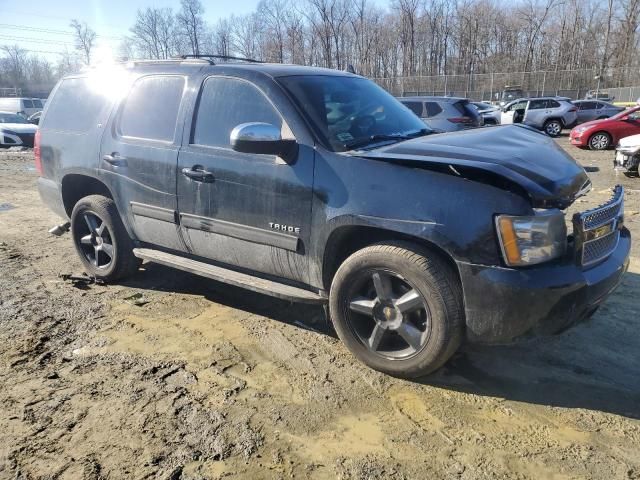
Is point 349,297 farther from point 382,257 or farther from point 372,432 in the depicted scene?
point 372,432

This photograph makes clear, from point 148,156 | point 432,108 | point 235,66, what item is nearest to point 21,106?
point 432,108

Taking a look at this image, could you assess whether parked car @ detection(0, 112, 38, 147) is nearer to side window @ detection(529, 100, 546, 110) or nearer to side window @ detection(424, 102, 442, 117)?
side window @ detection(424, 102, 442, 117)

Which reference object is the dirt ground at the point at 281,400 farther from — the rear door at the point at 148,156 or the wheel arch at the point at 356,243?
the rear door at the point at 148,156

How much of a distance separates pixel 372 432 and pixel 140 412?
132 centimetres

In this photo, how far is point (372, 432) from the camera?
2666mm

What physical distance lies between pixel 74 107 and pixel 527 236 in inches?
170

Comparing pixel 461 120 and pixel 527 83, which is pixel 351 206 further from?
pixel 527 83

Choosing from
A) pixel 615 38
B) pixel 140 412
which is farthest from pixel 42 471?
pixel 615 38

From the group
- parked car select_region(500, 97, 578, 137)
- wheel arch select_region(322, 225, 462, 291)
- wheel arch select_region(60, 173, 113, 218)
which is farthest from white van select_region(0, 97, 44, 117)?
wheel arch select_region(322, 225, 462, 291)

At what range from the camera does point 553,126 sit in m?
22.3

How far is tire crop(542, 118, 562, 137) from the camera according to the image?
22.2m

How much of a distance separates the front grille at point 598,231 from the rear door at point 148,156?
2.86 m

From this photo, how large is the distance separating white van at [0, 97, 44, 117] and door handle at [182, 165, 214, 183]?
109 feet

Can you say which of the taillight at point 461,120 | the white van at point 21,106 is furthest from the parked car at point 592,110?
the white van at point 21,106
